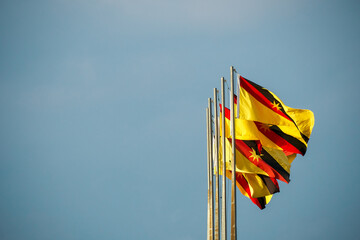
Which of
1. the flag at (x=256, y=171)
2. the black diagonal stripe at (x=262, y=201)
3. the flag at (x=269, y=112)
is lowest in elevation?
the black diagonal stripe at (x=262, y=201)

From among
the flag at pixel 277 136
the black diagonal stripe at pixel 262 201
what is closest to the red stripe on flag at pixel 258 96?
the flag at pixel 277 136

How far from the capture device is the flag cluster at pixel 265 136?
1192 inches

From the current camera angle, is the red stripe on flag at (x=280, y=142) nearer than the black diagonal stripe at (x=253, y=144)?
Yes

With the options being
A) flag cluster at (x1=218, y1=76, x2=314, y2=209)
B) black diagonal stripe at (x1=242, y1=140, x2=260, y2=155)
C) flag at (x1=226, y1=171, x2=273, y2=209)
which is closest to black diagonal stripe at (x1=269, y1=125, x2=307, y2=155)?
flag cluster at (x1=218, y1=76, x2=314, y2=209)

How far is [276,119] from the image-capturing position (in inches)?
1200

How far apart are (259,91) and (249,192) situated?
223 inches

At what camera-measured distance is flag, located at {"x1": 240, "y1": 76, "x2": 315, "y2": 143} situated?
30141mm

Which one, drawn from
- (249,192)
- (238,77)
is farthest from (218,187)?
(238,77)

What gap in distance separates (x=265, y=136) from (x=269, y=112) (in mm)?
1298

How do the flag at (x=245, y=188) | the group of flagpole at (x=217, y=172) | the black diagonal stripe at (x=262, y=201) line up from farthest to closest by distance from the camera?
the black diagonal stripe at (x=262, y=201) → the flag at (x=245, y=188) → the group of flagpole at (x=217, y=172)

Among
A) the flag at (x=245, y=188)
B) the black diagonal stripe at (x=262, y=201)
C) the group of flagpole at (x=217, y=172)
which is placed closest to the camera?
the group of flagpole at (x=217, y=172)

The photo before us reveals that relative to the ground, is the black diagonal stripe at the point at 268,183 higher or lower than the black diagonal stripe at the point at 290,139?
lower

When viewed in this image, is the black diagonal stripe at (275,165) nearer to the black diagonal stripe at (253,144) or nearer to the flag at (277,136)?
the black diagonal stripe at (253,144)

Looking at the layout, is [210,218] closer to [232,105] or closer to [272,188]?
[272,188]
